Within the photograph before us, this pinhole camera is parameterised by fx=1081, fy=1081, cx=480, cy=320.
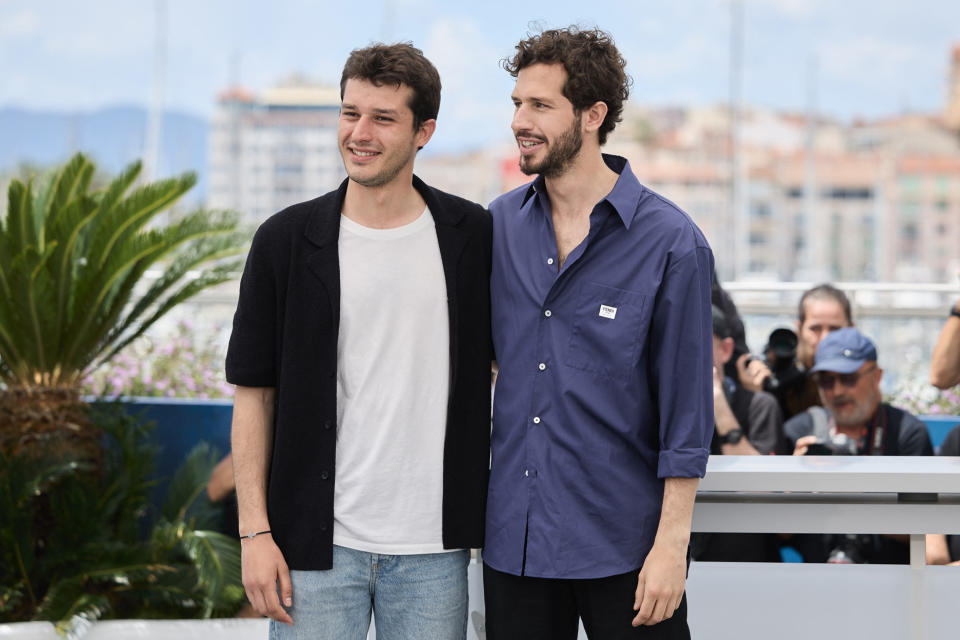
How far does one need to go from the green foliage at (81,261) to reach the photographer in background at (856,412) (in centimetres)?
310

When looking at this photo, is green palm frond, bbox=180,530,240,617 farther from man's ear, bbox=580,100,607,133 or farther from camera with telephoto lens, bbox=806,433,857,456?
man's ear, bbox=580,100,607,133

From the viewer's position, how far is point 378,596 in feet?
7.34

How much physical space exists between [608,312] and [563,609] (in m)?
0.62

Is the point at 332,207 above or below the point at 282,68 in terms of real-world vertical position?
below

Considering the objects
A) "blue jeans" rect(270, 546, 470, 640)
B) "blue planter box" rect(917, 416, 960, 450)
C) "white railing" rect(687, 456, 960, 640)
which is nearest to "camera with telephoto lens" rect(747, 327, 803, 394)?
"blue planter box" rect(917, 416, 960, 450)

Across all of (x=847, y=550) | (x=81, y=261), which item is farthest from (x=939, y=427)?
(x=81, y=261)

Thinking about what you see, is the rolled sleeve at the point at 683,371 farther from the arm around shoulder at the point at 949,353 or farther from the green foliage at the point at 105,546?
the green foliage at the point at 105,546

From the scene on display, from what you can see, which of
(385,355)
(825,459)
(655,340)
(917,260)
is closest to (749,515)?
(825,459)

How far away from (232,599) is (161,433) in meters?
1.33

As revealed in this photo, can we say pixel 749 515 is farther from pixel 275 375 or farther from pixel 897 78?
pixel 897 78

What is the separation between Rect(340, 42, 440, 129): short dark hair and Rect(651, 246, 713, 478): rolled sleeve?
63cm

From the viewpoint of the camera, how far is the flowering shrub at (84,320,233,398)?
668 centimetres

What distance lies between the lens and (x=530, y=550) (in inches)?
84.0

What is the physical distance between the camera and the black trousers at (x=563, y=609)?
6.98 ft
